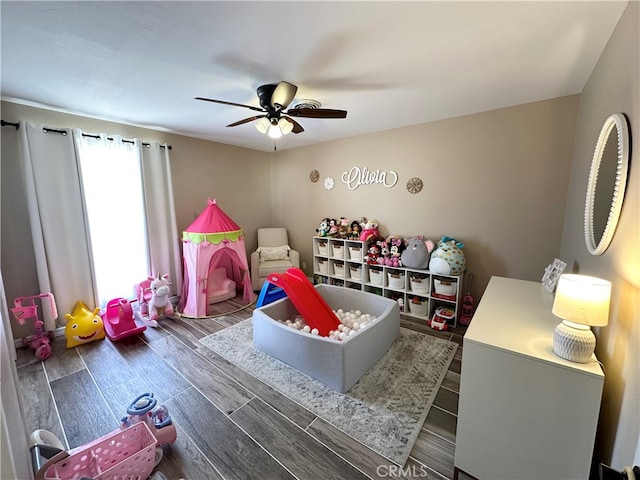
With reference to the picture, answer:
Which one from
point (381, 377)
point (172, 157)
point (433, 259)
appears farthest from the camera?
point (172, 157)

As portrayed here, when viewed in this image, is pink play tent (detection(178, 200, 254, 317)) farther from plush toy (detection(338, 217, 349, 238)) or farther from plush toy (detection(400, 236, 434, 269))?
plush toy (detection(400, 236, 434, 269))

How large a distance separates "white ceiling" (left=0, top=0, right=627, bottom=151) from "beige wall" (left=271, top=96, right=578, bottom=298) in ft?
1.03

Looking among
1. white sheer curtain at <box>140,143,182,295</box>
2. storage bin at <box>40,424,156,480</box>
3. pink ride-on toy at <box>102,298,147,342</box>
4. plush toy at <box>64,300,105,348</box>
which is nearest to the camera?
storage bin at <box>40,424,156,480</box>

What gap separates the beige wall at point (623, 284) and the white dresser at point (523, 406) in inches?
4.0

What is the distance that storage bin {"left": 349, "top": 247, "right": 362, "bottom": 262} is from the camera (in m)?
3.58

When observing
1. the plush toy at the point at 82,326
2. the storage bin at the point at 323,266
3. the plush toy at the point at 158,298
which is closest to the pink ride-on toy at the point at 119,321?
the plush toy at the point at 82,326

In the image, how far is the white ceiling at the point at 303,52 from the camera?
1.28 meters

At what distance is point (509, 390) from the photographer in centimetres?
117

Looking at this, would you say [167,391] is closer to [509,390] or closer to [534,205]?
[509,390]

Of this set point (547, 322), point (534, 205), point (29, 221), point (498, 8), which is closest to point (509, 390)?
point (547, 322)

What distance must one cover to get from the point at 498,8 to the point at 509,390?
187 centimetres

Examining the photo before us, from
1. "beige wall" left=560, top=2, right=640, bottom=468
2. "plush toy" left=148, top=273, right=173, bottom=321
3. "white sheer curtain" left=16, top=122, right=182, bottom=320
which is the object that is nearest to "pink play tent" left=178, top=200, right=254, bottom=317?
"plush toy" left=148, top=273, right=173, bottom=321

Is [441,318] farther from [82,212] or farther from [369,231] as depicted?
[82,212]

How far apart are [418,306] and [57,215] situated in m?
4.17
